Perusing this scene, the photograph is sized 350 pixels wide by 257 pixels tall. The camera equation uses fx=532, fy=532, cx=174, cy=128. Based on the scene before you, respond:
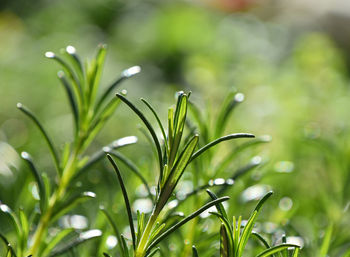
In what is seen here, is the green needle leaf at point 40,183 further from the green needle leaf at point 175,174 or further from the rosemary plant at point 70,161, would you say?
the green needle leaf at point 175,174

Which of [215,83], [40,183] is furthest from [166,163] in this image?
[215,83]

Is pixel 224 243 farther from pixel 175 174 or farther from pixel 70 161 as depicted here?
pixel 70 161

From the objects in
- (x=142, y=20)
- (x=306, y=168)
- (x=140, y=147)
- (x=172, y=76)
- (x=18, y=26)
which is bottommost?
(x=306, y=168)

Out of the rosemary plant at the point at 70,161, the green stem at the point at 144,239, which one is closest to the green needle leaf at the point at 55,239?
the rosemary plant at the point at 70,161

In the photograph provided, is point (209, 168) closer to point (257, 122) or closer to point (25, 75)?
point (257, 122)

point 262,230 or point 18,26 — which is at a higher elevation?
point 18,26

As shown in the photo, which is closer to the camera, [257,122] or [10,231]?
[10,231]

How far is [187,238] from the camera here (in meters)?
0.55

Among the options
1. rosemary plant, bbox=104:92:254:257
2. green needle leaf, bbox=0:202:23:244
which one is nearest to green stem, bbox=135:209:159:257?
rosemary plant, bbox=104:92:254:257

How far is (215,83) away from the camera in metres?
2.22

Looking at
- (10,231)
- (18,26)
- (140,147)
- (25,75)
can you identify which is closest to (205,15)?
(18,26)

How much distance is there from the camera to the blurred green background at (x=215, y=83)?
2.40ft

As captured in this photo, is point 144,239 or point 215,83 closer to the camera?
point 144,239

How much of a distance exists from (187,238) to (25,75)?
5.11 feet
